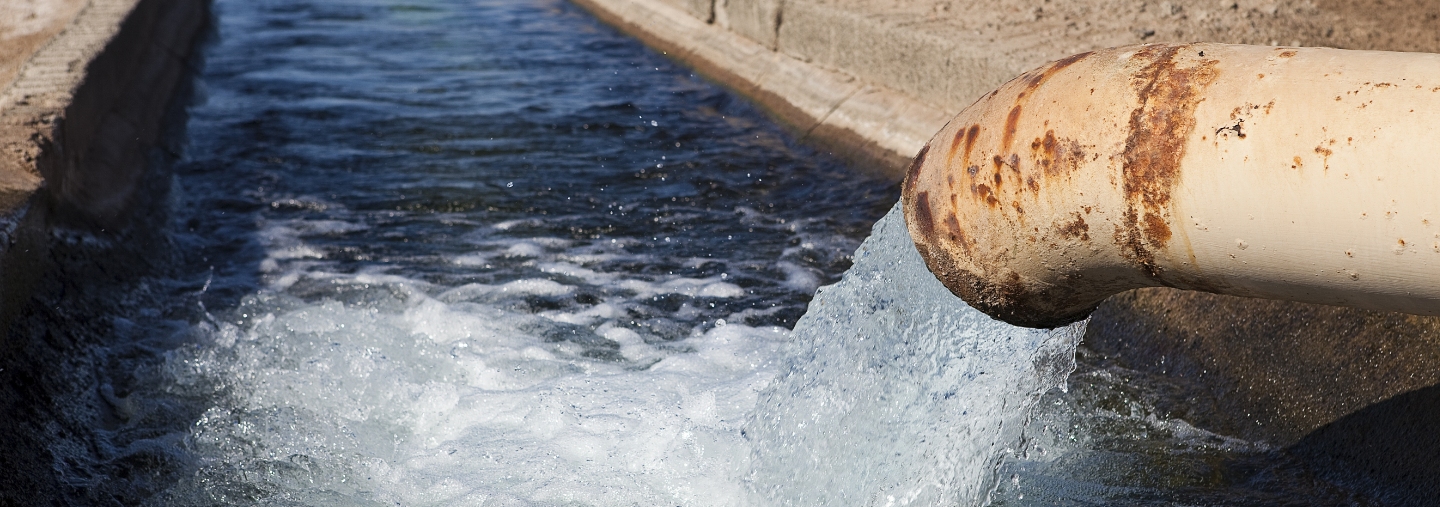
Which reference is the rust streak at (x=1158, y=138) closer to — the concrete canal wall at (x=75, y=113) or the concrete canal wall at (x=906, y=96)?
the concrete canal wall at (x=906, y=96)

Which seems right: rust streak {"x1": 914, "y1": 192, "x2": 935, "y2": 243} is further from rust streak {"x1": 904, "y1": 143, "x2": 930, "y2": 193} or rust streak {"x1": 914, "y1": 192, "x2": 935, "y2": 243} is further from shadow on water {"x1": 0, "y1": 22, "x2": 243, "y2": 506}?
shadow on water {"x1": 0, "y1": 22, "x2": 243, "y2": 506}

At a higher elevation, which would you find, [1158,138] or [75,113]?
[1158,138]

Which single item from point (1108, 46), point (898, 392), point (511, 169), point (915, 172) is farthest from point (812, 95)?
point (915, 172)

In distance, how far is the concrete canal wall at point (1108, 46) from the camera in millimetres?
3064

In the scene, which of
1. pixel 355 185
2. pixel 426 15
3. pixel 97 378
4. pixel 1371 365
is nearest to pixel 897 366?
pixel 1371 365

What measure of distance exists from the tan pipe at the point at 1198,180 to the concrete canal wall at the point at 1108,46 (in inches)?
47.7

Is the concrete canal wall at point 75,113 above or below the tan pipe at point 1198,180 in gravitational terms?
below

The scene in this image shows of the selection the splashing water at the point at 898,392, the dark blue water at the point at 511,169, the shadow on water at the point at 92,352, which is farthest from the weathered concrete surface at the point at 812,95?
the shadow on water at the point at 92,352

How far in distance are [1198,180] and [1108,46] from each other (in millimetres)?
3565

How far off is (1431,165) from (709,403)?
223 cm

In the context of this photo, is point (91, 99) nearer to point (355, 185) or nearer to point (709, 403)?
point (355, 185)

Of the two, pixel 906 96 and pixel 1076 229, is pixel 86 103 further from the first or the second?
pixel 1076 229

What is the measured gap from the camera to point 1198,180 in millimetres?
1823

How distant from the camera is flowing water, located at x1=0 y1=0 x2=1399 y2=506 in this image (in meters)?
2.99
